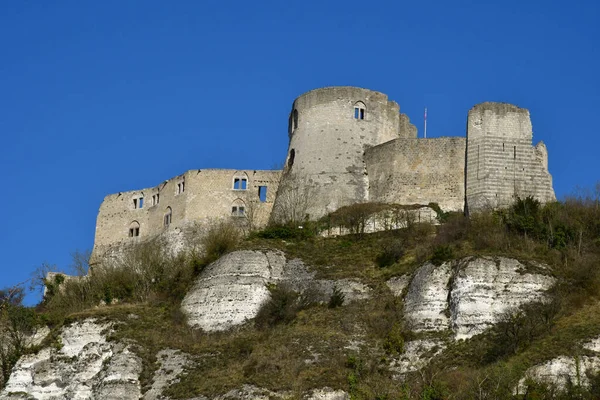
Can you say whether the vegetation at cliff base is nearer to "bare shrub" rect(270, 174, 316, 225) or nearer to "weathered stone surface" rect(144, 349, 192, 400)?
"weathered stone surface" rect(144, 349, 192, 400)

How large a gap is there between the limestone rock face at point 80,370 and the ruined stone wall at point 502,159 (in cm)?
1886

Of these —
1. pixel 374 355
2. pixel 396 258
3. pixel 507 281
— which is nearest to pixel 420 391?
pixel 374 355

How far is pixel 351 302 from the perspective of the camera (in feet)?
173

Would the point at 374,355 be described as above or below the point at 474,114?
below

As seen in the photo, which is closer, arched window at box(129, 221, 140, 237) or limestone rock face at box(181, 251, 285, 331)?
limestone rock face at box(181, 251, 285, 331)

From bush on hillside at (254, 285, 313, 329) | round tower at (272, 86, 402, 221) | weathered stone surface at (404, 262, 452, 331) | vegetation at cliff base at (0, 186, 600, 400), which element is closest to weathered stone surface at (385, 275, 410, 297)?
vegetation at cliff base at (0, 186, 600, 400)

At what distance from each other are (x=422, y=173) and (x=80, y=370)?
21027 millimetres

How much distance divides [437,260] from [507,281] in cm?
326

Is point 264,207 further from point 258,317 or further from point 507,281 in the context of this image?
point 507,281

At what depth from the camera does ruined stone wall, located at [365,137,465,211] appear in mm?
63062

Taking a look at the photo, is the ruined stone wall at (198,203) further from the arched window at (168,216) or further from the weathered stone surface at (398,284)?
the weathered stone surface at (398,284)

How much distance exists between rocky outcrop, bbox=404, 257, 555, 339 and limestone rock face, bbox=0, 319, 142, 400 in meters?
11.1

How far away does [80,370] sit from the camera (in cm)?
5116

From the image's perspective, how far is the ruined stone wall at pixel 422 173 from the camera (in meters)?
63.1
